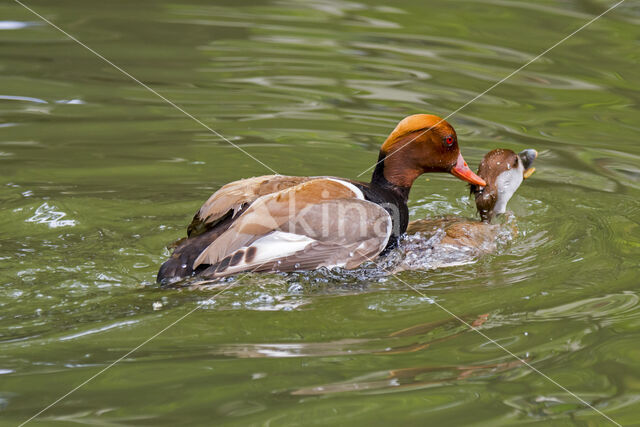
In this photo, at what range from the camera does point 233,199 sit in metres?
5.60

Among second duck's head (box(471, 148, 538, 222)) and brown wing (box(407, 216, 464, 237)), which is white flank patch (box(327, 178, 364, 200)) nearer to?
brown wing (box(407, 216, 464, 237))

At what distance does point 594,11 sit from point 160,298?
26.0 ft

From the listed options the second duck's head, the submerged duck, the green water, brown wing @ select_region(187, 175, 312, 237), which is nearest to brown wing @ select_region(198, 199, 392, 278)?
the green water

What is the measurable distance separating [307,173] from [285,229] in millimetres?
2340

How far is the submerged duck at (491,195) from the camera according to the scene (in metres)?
6.36

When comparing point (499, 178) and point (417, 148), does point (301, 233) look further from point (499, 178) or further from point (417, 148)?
point (499, 178)

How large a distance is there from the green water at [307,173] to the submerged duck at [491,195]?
0.23 metres

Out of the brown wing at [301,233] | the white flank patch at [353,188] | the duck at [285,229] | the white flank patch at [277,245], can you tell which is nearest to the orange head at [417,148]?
the duck at [285,229]

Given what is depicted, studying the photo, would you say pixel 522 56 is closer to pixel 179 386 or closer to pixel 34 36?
pixel 34 36

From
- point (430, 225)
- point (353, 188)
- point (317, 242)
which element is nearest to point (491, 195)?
point (430, 225)

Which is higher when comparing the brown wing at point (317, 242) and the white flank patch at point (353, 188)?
the white flank patch at point (353, 188)

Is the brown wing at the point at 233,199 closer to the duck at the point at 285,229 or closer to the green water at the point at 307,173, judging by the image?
the duck at the point at 285,229

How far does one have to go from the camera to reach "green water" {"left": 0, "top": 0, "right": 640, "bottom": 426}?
415 cm

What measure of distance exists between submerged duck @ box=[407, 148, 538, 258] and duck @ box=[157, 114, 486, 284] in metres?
0.59
